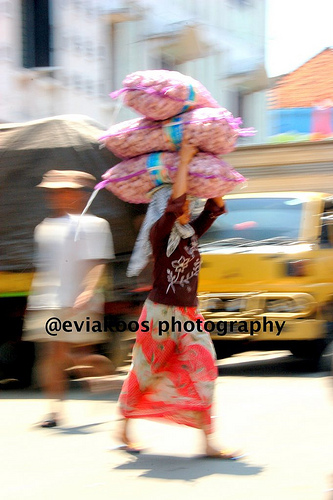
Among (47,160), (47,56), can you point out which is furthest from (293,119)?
(47,160)

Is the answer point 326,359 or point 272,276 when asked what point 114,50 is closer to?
point 272,276

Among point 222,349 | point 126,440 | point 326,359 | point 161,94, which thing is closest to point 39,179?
point 161,94

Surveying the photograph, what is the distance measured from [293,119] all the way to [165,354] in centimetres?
1483

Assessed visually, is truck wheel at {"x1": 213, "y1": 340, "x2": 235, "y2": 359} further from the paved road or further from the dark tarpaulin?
the dark tarpaulin

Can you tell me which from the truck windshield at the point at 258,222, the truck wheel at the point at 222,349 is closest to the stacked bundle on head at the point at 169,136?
the truck windshield at the point at 258,222

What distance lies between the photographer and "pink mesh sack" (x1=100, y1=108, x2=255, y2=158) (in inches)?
195

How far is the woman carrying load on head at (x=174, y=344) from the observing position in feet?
15.6

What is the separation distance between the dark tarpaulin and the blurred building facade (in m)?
7.25

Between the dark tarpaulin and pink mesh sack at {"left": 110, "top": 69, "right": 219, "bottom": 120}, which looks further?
the dark tarpaulin

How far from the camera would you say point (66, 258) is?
19.0 ft

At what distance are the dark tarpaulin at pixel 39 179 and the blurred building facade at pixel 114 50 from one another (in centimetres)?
725

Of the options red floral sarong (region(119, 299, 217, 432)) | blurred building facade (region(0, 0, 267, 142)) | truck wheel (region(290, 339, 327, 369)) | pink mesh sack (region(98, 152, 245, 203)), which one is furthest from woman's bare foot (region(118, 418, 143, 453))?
blurred building facade (region(0, 0, 267, 142))

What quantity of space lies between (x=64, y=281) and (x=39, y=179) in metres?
1.70

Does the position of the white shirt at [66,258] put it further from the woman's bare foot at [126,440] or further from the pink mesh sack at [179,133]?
the woman's bare foot at [126,440]
